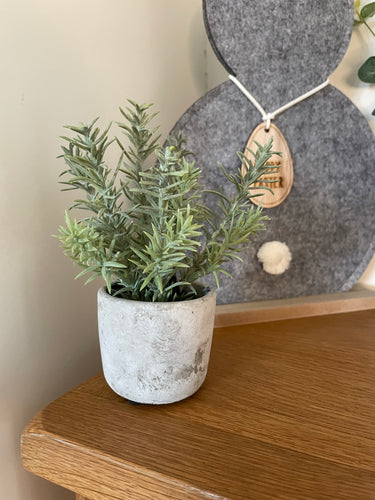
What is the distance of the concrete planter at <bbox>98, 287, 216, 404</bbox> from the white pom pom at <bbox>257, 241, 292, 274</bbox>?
0.19 meters

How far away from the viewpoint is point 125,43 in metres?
0.50

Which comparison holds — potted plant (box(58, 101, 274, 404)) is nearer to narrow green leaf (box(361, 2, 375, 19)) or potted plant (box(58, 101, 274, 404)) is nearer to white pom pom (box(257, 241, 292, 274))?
white pom pom (box(257, 241, 292, 274))

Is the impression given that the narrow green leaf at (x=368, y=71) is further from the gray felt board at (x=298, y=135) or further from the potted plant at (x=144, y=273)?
the potted plant at (x=144, y=273)

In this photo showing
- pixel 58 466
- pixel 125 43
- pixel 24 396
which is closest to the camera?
pixel 58 466

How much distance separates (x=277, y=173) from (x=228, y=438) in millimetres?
322

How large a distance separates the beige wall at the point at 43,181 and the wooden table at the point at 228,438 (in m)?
0.07

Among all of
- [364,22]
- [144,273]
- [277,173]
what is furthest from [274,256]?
[364,22]

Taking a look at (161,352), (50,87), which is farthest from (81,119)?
(161,352)

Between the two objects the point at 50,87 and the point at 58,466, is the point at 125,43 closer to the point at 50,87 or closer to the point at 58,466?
the point at 50,87

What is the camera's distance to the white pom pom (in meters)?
0.51

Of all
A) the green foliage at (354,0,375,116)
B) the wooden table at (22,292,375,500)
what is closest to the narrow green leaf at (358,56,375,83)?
the green foliage at (354,0,375,116)

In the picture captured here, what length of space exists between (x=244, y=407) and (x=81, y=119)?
33 centimetres

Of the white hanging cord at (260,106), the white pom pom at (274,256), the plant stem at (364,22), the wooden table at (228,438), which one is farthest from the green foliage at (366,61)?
the wooden table at (228,438)

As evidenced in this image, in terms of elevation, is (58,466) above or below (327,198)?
below
